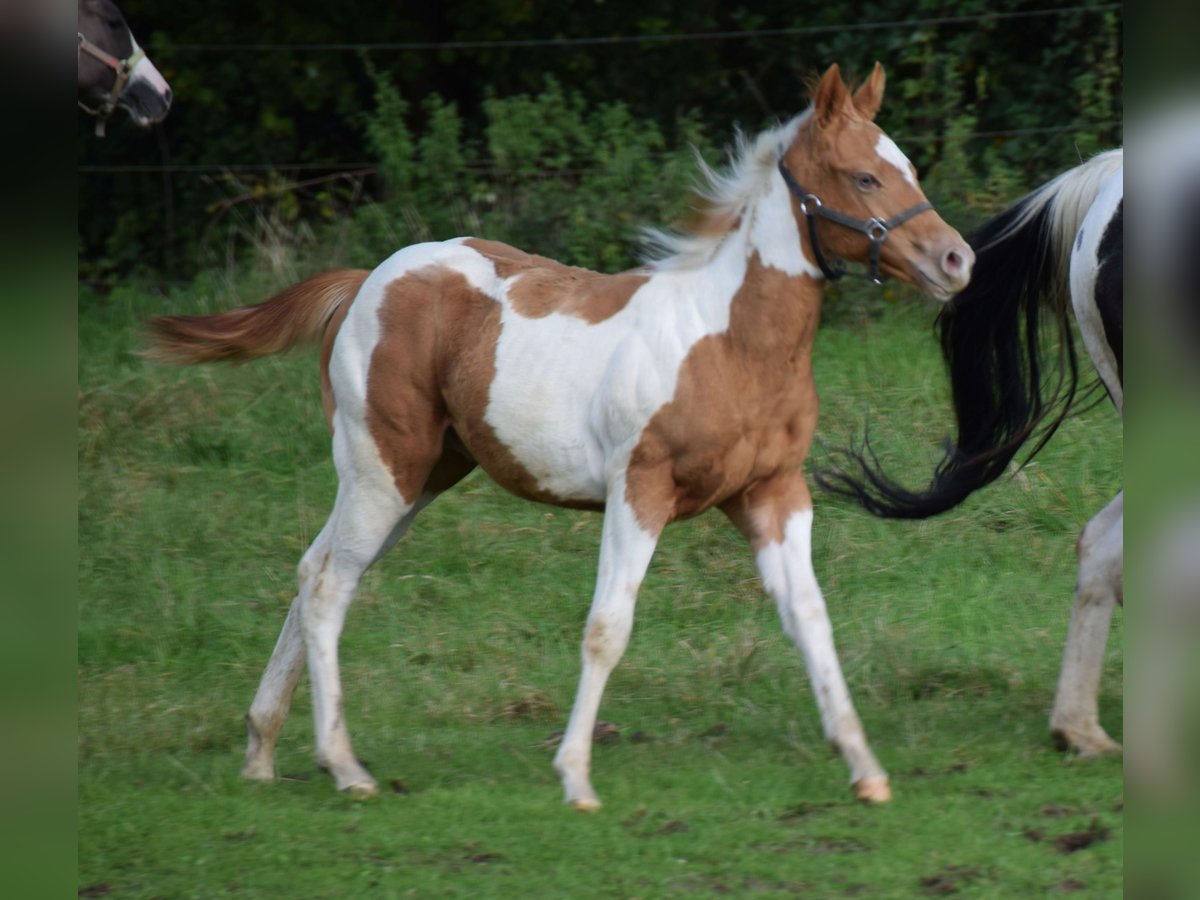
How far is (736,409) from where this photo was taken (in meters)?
4.05

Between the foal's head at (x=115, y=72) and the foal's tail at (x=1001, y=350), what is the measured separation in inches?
160

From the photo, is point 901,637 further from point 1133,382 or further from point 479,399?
point 1133,382

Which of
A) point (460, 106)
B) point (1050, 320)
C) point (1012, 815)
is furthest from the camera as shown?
point (460, 106)

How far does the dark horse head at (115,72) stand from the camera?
6.85m

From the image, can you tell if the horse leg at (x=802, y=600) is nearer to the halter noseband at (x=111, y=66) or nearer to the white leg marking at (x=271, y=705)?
the white leg marking at (x=271, y=705)

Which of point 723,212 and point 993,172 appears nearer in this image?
point 723,212

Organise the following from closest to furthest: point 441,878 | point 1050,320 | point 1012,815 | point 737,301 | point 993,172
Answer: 1. point 441,878
2. point 1012,815
3. point 737,301
4. point 1050,320
5. point 993,172

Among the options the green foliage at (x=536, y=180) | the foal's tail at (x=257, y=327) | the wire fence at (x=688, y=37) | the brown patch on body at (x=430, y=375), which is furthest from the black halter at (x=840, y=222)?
the wire fence at (x=688, y=37)

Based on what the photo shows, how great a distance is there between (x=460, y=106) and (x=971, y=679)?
8.85m

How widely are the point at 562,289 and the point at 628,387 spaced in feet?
1.70

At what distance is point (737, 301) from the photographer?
415 cm

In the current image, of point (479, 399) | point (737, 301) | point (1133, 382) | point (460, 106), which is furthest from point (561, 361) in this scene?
point (460, 106)

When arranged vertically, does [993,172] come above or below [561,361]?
above

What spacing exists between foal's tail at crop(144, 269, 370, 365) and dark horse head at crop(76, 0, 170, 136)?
95.4 inches
